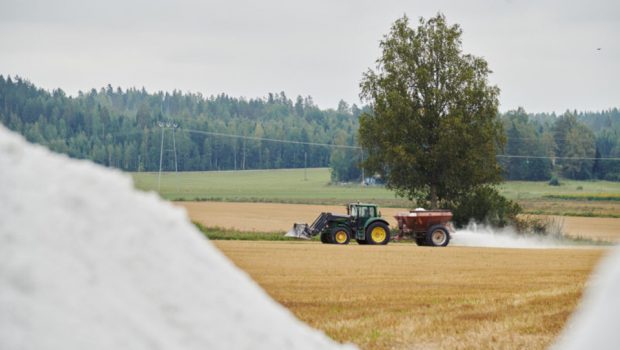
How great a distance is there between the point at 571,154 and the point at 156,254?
5807 inches

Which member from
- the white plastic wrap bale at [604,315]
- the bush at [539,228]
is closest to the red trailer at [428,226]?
the bush at [539,228]

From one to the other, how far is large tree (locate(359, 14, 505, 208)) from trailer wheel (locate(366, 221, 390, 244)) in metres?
12.4

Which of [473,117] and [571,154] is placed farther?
[571,154]

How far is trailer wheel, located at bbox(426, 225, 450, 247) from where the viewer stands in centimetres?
4025

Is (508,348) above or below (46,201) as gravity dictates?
below

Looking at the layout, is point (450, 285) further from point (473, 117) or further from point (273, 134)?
point (273, 134)

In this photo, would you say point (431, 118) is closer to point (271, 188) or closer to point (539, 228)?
point (539, 228)

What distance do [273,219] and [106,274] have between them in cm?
5730

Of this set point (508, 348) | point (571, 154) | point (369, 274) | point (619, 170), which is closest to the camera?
point (508, 348)

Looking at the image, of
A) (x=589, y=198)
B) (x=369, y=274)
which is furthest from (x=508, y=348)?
(x=589, y=198)

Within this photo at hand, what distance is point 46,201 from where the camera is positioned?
456 centimetres

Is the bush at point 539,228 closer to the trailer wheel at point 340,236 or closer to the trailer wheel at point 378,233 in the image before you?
the trailer wheel at point 378,233

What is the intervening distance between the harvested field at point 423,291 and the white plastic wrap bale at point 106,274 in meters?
6.51

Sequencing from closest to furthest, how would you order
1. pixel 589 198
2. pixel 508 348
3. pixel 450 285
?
pixel 508 348, pixel 450 285, pixel 589 198
